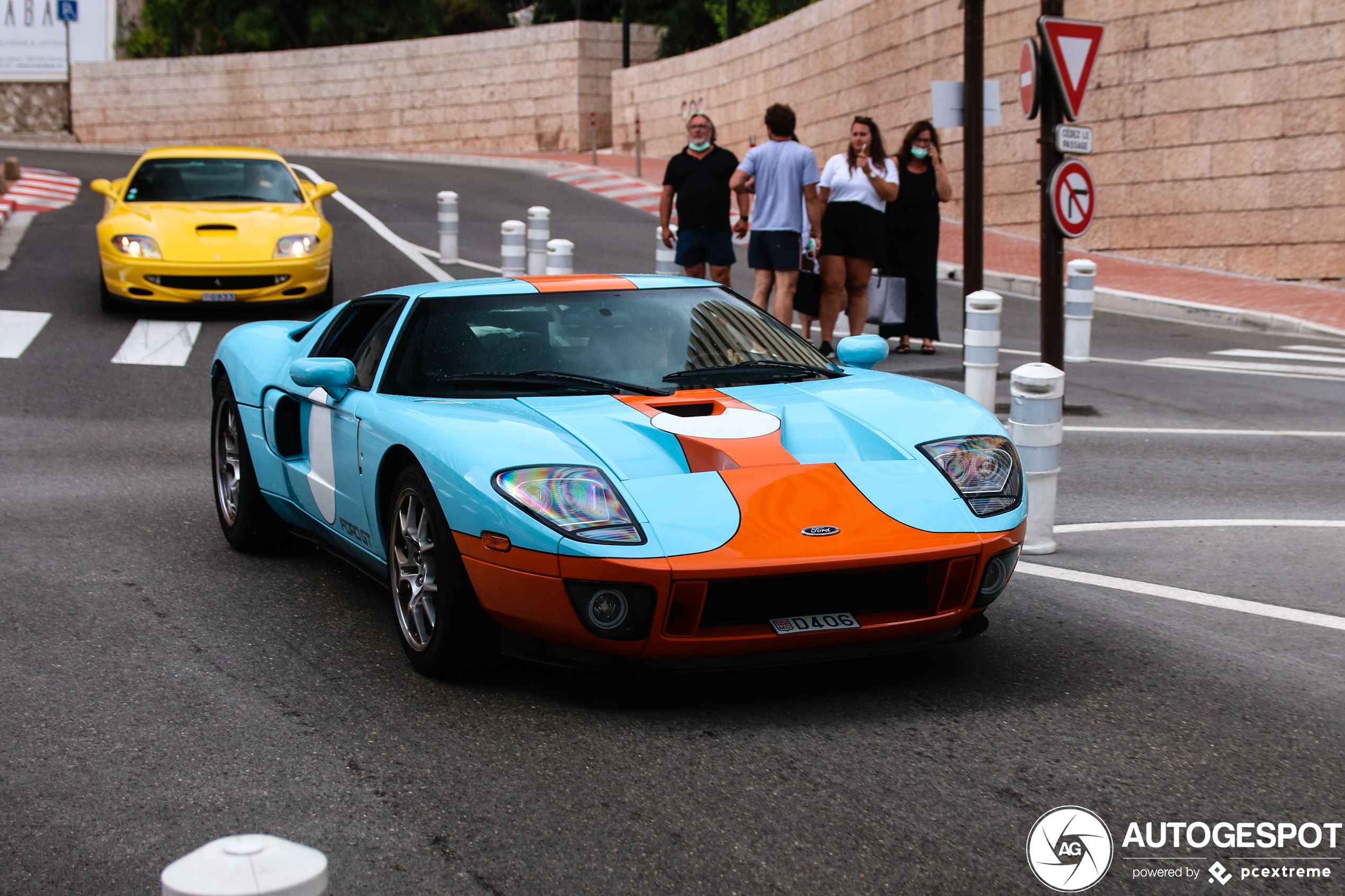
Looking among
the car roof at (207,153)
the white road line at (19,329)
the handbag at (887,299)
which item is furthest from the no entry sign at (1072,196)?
the white road line at (19,329)

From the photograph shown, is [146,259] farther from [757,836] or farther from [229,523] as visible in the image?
[757,836]

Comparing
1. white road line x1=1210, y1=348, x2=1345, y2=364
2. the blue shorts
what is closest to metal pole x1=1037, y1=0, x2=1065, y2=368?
the blue shorts

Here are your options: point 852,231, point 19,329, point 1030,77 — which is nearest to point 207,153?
point 19,329

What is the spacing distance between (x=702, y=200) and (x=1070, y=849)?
9113 millimetres

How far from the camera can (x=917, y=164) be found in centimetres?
1185

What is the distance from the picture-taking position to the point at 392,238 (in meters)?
19.8

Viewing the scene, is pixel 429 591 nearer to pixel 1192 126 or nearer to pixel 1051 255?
pixel 1051 255

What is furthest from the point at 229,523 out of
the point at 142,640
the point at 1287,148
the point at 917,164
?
the point at 1287,148

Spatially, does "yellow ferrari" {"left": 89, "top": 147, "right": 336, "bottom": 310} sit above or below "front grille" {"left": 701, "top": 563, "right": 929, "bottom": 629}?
above

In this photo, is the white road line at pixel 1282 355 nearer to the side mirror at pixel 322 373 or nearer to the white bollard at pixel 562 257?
the white bollard at pixel 562 257

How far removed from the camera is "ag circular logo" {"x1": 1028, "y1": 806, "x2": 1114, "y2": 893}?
10.0 feet

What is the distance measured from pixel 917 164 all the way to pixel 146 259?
638 centimetres

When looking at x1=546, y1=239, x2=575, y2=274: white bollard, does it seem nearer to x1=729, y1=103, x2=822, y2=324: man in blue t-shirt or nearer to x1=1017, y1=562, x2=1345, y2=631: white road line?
x1=729, y1=103, x2=822, y2=324: man in blue t-shirt

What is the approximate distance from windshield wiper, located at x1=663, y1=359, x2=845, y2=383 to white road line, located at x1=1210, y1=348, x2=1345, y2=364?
891cm
